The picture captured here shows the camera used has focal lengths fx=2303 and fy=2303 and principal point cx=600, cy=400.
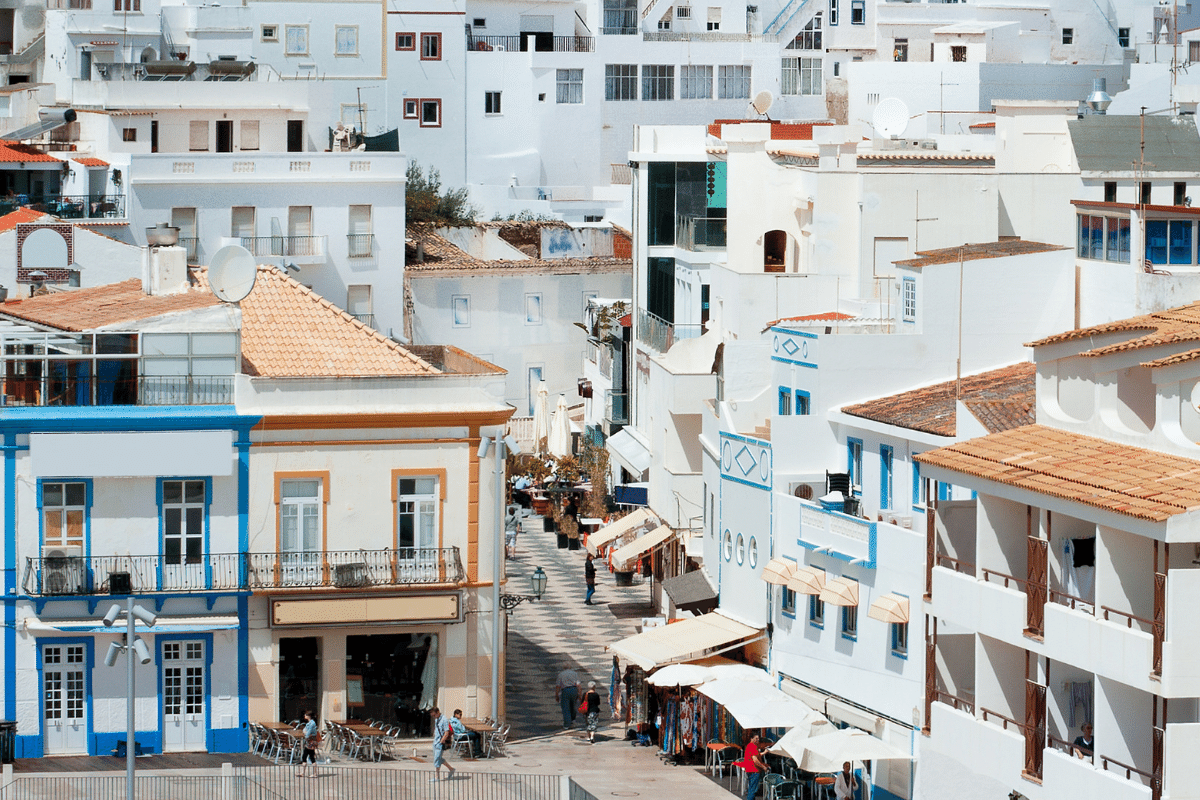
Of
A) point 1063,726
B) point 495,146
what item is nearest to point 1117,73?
point 495,146

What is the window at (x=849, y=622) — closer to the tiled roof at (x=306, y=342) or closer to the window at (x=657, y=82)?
the tiled roof at (x=306, y=342)

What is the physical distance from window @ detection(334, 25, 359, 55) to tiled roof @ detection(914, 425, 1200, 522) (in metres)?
56.8

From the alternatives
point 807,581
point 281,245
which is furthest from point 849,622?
point 281,245

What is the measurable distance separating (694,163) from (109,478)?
2400 cm

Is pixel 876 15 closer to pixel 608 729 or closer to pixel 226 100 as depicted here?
pixel 226 100

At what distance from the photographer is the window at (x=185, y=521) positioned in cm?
4109

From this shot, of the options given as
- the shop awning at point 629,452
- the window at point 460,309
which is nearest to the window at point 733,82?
the window at point 460,309

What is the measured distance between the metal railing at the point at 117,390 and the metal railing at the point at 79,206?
25732mm

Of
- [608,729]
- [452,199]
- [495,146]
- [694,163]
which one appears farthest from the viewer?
[495,146]

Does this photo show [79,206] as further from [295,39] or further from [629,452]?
[295,39]

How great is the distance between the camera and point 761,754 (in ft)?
129

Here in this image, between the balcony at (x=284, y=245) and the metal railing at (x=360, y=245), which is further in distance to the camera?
the metal railing at (x=360, y=245)

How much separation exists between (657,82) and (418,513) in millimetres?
56620

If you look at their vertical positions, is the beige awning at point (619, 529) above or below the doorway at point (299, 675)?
above
